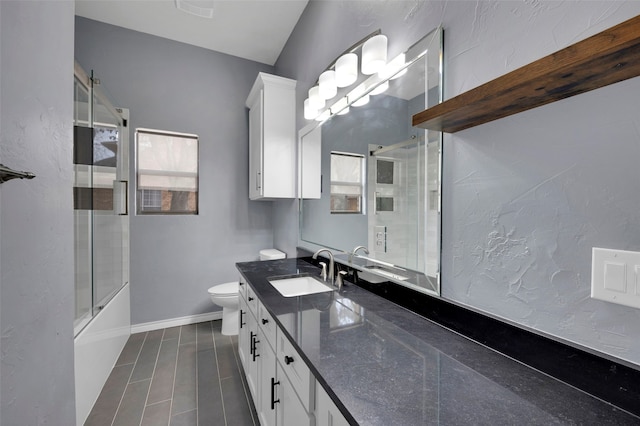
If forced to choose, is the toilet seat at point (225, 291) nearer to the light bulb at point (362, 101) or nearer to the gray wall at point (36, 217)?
the gray wall at point (36, 217)

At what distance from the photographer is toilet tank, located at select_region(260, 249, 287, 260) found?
2.84m

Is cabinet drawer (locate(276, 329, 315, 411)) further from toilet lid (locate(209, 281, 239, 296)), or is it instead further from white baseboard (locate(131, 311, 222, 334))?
white baseboard (locate(131, 311, 222, 334))

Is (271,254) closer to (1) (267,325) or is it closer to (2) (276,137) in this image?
(2) (276,137)

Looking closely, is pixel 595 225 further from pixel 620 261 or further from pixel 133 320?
pixel 133 320

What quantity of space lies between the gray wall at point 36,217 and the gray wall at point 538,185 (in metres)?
1.43

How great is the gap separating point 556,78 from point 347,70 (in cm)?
121

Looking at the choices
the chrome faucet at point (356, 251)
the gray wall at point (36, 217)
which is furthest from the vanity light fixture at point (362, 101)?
the gray wall at point (36, 217)

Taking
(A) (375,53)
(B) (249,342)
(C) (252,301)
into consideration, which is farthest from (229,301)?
(A) (375,53)

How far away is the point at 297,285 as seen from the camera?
184 cm

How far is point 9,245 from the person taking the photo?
809 mm

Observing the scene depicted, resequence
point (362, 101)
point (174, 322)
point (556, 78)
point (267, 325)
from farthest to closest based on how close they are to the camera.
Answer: point (174, 322), point (362, 101), point (267, 325), point (556, 78)

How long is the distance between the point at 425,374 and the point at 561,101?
0.82m

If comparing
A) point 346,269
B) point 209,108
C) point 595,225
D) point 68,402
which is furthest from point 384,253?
point 209,108

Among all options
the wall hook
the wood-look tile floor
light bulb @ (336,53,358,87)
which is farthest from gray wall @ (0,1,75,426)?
light bulb @ (336,53,358,87)
